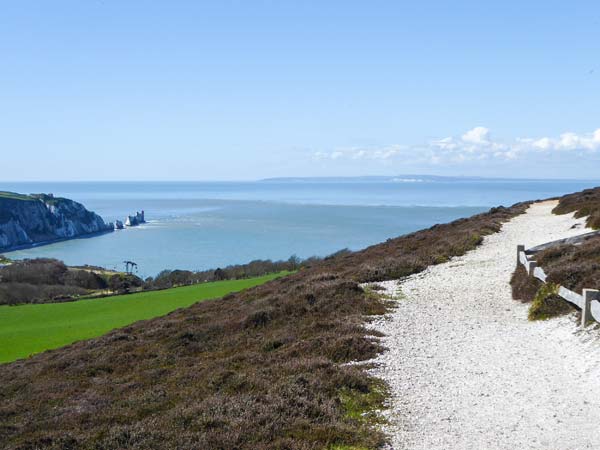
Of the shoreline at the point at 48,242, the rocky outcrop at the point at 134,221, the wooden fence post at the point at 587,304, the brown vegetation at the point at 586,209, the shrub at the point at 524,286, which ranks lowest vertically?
the shoreline at the point at 48,242

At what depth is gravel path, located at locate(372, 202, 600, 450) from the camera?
739cm

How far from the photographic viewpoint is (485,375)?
998 cm

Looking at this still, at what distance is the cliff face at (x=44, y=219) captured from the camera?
6467 inches

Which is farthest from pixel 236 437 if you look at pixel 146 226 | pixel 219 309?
pixel 146 226

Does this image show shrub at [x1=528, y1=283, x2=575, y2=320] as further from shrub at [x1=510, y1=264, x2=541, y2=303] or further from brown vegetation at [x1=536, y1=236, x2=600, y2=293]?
shrub at [x1=510, y1=264, x2=541, y2=303]

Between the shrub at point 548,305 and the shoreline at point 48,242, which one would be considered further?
the shoreline at point 48,242

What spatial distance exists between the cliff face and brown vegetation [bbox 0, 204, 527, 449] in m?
163

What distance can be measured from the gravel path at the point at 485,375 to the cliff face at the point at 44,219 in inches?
6694

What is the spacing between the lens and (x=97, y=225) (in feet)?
582

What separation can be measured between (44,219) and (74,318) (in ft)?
511

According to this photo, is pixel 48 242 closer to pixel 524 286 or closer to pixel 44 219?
pixel 44 219

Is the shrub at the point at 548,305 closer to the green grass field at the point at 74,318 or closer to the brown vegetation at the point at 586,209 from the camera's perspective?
the brown vegetation at the point at 586,209

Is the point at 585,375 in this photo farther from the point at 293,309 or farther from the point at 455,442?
the point at 293,309

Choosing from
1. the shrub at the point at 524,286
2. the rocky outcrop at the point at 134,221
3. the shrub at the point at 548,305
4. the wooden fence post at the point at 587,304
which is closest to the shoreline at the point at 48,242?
the rocky outcrop at the point at 134,221
